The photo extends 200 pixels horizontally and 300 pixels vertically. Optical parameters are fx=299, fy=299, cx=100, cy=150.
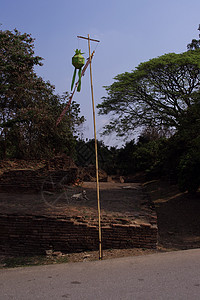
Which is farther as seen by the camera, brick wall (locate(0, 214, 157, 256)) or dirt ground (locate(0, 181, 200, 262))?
dirt ground (locate(0, 181, 200, 262))

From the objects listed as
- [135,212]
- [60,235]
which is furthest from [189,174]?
[60,235]

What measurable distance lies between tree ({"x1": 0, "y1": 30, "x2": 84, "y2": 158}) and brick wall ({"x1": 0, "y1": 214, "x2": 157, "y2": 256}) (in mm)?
7445

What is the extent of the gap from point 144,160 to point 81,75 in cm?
1467

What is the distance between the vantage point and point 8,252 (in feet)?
21.9

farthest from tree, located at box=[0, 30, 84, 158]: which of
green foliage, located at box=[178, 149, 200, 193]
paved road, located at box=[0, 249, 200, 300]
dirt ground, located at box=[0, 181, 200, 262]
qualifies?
paved road, located at box=[0, 249, 200, 300]

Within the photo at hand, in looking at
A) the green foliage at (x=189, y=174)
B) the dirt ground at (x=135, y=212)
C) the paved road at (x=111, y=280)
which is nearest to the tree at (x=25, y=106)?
the dirt ground at (x=135, y=212)

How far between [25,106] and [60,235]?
31.3 ft

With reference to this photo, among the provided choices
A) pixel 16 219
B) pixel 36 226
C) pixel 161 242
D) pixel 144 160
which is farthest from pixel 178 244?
pixel 144 160

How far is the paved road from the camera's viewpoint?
3410 mm

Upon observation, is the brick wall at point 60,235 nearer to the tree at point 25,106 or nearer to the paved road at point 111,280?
the paved road at point 111,280

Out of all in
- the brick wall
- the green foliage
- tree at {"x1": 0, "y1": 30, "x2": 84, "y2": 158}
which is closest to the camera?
the brick wall

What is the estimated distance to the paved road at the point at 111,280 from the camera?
341cm

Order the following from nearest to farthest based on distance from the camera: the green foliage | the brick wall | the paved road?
the paved road
the brick wall
the green foliage

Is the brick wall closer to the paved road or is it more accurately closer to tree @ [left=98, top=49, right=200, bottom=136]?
the paved road
